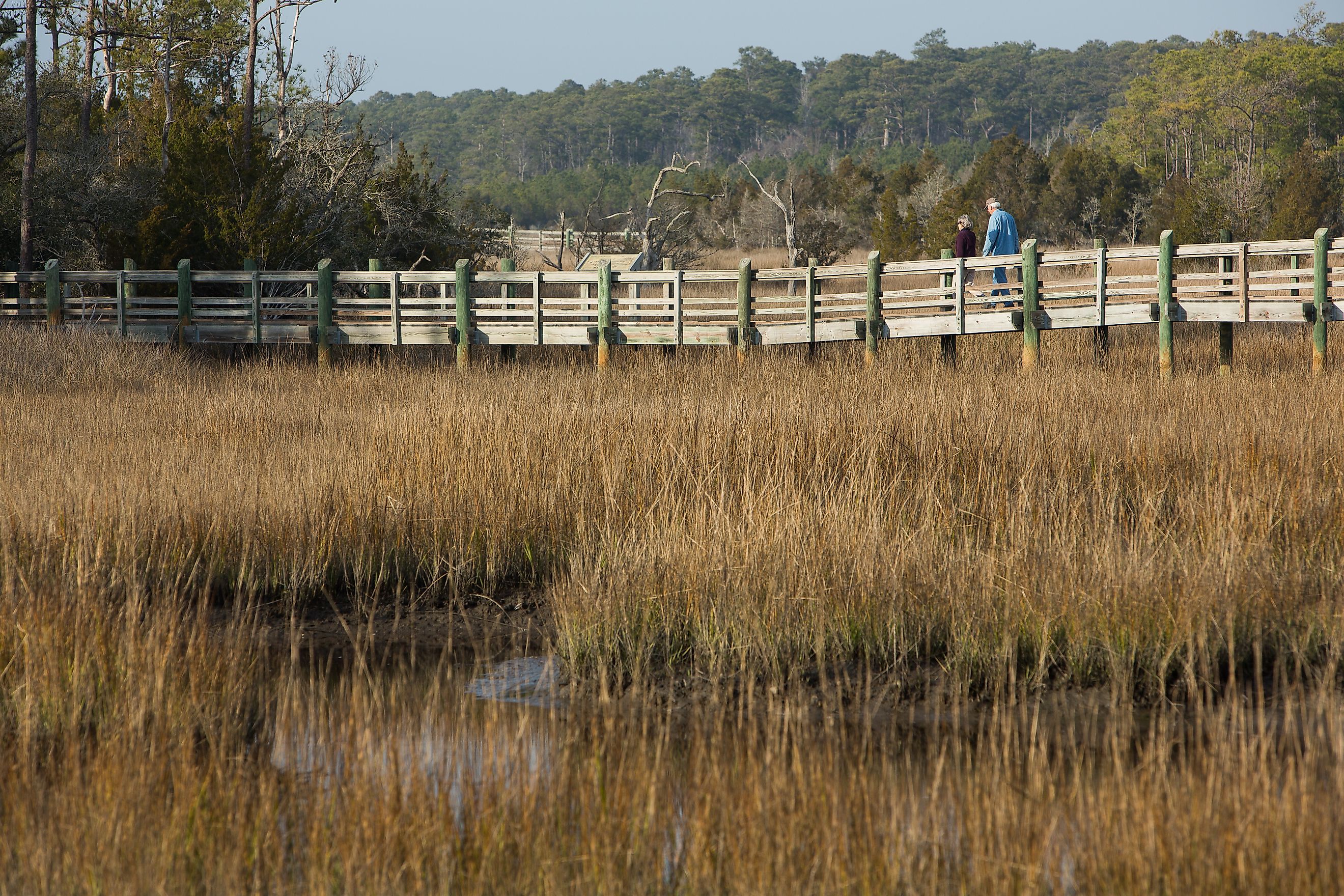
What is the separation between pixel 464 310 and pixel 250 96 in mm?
9477

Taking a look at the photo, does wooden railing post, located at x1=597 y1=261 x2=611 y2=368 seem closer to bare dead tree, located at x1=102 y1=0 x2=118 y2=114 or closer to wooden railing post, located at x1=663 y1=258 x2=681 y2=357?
wooden railing post, located at x1=663 y1=258 x2=681 y2=357

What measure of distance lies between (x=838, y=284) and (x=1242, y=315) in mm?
16159

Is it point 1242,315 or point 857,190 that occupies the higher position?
point 857,190

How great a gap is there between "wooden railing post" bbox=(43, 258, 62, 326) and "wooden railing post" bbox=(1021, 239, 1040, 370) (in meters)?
11.7

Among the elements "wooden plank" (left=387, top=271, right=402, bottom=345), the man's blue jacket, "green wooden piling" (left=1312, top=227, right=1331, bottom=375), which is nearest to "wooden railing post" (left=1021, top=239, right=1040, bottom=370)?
the man's blue jacket

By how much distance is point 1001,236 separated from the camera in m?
14.7

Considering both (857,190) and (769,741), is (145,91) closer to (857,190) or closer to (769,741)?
(857,190)

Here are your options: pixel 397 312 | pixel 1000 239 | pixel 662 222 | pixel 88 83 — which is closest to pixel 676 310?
pixel 397 312

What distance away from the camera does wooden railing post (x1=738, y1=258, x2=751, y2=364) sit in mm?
14266

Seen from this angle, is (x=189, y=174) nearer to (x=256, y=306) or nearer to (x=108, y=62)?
(x=256, y=306)

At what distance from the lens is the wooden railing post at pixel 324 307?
610 inches

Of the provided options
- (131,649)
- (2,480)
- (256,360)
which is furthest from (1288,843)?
(256,360)

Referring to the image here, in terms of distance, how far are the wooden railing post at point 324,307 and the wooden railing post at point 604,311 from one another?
3.35 m

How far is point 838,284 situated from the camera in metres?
28.6
